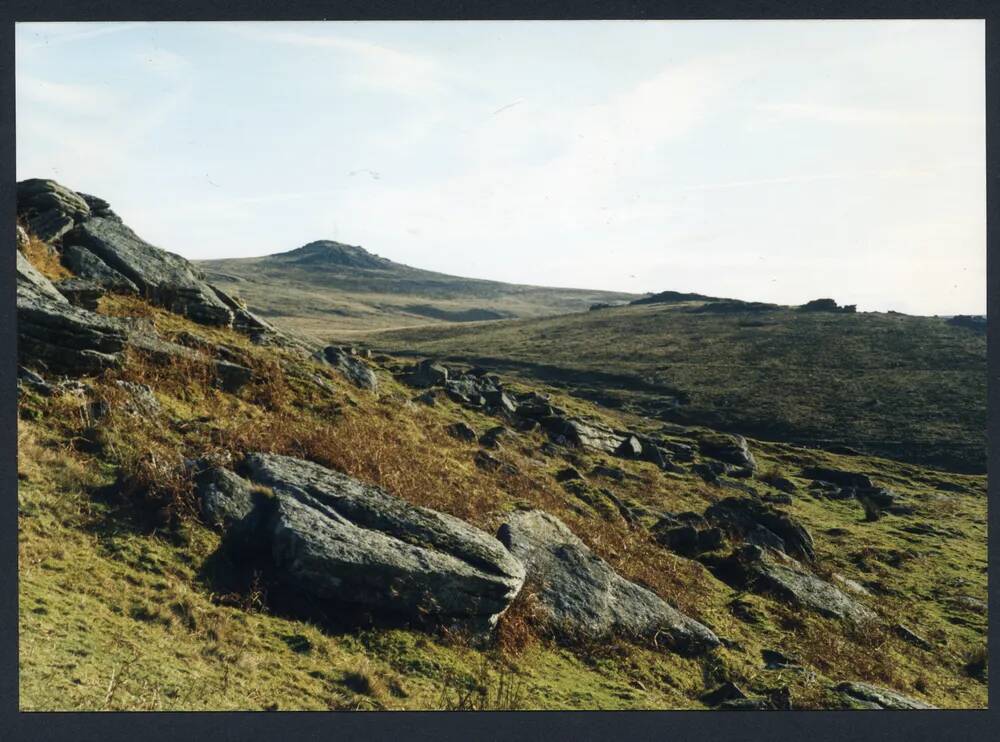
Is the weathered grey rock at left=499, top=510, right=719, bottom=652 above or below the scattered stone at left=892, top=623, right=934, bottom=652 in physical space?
above

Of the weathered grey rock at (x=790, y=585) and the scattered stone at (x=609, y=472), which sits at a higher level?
the scattered stone at (x=609, y=472)

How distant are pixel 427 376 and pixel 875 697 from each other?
83.0ft

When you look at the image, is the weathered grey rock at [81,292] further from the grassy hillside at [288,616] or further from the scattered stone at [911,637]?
the scattered stone at [911,637]

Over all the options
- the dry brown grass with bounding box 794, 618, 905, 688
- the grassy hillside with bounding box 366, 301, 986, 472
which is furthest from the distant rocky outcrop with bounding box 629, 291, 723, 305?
the dry brown grass with bounding box 794, 618, 905, 688

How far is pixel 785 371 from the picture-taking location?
72438mm

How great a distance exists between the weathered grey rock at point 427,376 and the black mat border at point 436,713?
23030mm

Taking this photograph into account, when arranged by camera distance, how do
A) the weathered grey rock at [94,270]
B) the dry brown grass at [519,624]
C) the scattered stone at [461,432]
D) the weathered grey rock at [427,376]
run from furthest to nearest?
the weathered grey rock at [427,376] → the scattered stone at [461,432] → the weathered grey rock at [94,270] → the dry brown grass at [519,624]

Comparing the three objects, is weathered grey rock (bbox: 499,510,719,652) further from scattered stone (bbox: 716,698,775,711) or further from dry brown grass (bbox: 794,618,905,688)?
dry brown grass (bbox: 794,618,905,688)

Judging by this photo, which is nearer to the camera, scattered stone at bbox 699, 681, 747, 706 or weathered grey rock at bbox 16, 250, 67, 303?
scattered stone at bbox 699, 681, 747, 706

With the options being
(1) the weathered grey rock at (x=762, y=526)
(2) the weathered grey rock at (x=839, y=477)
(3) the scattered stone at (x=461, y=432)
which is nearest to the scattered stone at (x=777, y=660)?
(1) the weathered grey rock at (x=762, y=526)

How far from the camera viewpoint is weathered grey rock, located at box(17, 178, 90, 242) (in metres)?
18.9

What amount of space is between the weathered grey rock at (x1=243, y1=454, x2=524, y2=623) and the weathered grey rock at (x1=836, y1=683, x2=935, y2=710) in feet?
18.7

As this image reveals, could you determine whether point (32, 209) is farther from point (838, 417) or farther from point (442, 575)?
point (838, 417)

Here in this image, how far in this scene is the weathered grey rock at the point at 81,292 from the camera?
16.0 metres
